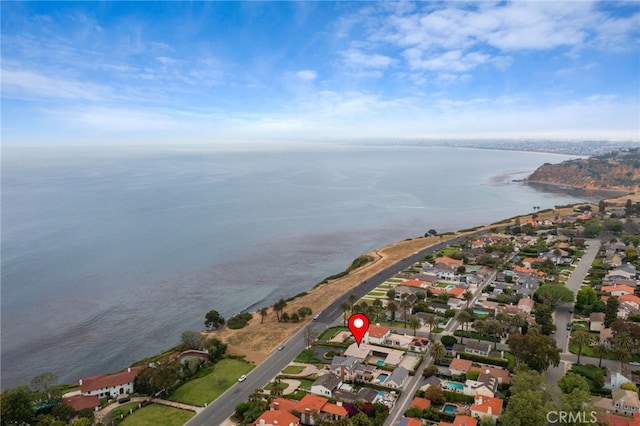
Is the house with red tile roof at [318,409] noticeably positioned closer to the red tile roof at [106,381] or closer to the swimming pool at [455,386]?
the swimming pool at [455,386]

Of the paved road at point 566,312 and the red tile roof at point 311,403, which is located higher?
the red tile roof at point 311,403

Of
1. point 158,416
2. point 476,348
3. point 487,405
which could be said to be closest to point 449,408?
point 487,405

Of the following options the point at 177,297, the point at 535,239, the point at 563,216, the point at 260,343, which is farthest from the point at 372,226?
the point at 260,343

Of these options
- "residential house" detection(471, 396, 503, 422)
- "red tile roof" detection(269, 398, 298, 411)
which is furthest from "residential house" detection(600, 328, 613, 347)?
"red tile roof" detection(269, 398, 298, 411)

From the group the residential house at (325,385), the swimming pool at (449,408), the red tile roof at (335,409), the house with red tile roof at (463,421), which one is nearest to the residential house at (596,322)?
the swimming pool at (449,408)

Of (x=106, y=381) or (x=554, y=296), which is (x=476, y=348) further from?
(x=106, y=381)

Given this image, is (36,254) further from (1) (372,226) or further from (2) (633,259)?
(2) (633,259)
